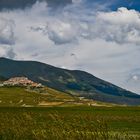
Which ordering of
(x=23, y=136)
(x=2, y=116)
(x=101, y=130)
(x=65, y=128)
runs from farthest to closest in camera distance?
1. (x=2, y=116)
2. (x=23, y=136)
3. (x=65, y=128)
4. (x=101, y=130)

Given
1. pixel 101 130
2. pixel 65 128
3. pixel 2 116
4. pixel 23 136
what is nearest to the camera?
pixel 101 130

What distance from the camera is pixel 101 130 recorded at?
18891 mm

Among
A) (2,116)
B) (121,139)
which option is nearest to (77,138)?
(121,139)

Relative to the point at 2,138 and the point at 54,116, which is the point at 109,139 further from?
the point at 2,138

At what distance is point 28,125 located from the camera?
2362cm

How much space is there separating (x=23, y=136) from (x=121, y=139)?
5670 millimetres

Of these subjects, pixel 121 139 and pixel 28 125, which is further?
pixel 28 125

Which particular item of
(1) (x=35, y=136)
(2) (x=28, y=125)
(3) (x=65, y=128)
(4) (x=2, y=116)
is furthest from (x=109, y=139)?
(4) (x=2, y=116)

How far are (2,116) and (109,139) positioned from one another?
942 centimetres

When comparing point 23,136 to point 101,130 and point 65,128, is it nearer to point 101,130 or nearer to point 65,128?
point 65,128

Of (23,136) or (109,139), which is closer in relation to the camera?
(109,139)

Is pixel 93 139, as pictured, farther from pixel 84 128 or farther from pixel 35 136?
pixel 35 136

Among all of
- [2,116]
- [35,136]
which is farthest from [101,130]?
→ [2,116]

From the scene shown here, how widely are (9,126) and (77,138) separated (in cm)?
556
